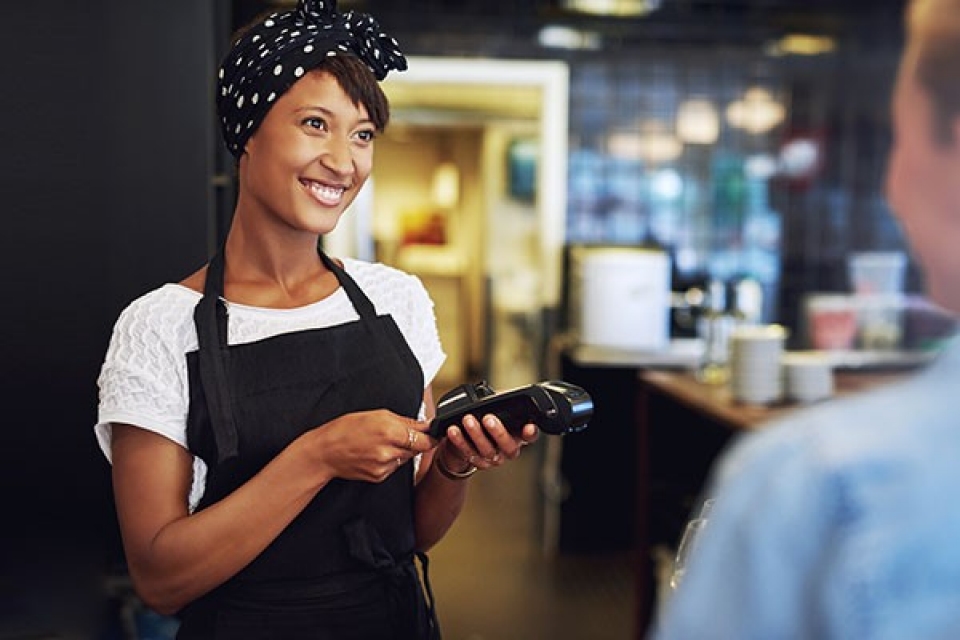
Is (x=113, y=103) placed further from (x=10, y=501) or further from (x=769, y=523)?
(x=769, y=523)

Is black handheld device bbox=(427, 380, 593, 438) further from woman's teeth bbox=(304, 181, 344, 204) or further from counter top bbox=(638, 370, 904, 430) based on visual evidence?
counter top bbox=(638, 370, 904, 430)

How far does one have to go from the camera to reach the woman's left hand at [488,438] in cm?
121

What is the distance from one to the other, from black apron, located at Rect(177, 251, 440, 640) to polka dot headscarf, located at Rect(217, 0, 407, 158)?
0.17 m

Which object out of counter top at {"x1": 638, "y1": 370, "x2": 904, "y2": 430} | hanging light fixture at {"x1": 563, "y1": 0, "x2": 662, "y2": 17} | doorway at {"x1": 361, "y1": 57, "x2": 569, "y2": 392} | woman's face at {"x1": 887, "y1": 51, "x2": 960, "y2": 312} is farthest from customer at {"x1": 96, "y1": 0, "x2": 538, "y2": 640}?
hanging light fixture at {"x1": 563, "y1": 0, "x2": 662, "y2": 17}

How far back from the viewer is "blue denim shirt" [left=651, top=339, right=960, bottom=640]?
59 centimetres

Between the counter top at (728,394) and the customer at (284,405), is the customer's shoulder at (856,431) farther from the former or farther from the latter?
the counter top at (728,394)

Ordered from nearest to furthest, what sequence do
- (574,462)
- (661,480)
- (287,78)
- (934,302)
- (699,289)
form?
(934,302), (287,78), (661,480), (574,462), (699,289)

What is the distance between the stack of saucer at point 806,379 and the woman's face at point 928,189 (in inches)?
112

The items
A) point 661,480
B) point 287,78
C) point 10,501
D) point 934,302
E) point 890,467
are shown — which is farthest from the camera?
point 661,480

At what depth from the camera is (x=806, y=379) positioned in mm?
3457

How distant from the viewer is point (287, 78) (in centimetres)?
123

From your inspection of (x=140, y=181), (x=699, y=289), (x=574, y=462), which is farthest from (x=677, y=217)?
(x=140, y=181)

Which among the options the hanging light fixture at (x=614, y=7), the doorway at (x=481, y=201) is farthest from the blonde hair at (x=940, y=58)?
the hanging light fixture at (x=614, y=7)

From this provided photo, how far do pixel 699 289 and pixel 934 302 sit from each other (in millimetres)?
5380
